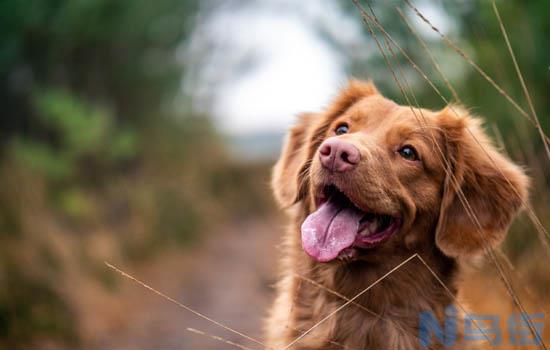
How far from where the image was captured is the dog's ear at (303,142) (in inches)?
125

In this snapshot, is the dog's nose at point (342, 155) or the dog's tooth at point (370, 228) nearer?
the dog's nose at point (342, 155)

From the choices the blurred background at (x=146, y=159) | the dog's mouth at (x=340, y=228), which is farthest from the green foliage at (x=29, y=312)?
the dog's mouth at (x=340, y=228)

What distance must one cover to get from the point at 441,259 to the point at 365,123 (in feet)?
2.66

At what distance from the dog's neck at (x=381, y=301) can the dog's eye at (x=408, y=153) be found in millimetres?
464

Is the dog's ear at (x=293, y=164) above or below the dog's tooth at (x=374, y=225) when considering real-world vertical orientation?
above

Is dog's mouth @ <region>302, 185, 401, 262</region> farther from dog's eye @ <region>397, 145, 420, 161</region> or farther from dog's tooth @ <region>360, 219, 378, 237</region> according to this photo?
dog's eye @ <region>397, 145, 420, 161</region>

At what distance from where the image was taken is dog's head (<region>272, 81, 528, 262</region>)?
8.20 feet

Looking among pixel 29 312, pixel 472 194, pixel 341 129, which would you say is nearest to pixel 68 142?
pixel 29 312

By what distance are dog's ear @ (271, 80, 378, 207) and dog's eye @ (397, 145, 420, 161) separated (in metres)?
0.57

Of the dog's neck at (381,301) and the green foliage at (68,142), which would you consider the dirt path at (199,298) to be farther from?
the green foliage at (68,142)

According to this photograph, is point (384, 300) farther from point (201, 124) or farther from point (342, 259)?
point (201, 124)

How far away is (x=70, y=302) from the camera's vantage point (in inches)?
202

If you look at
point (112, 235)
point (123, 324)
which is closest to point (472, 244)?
point (123, 324)

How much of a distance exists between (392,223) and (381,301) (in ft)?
1.34
